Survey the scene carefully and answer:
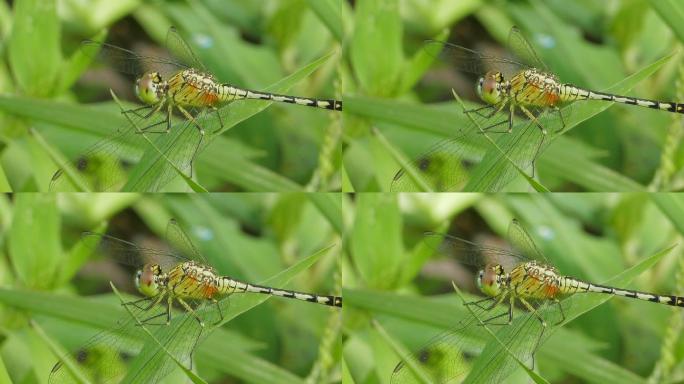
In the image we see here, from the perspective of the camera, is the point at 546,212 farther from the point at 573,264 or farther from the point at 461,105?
the point at 461,105

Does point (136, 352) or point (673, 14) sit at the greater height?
point (673, 14)

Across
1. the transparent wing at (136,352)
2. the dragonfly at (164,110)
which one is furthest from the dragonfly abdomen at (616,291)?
the transparent wing at (136,352)

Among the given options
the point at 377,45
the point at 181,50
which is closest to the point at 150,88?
the point at 181,50

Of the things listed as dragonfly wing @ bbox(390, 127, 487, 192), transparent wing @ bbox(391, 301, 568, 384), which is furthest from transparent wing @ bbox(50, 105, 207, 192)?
transparent wing @ bbox(391, 301, 568, 384)

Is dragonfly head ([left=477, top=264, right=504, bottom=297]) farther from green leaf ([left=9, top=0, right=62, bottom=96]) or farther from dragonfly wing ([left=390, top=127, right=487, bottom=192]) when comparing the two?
green leaf ([left=9, top=0, right=62, bottom=96])

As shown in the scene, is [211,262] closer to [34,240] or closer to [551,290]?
[34,240]

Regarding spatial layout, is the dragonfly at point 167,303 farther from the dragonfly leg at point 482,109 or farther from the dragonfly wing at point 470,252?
the dragonfly leg at point 482,109
